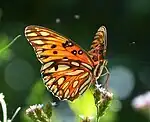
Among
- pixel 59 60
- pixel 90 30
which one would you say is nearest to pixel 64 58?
pixel 59 60

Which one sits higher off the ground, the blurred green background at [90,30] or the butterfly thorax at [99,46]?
the butterfly thorax at [99,46]

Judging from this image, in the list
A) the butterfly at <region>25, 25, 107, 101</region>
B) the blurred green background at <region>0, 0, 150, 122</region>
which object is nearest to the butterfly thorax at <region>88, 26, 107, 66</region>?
the butterfly at <region>25, 25, 107, 101</region>

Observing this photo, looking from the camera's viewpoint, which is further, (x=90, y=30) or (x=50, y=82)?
(x=90, y=30)

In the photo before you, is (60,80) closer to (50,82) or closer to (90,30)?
(50,82)

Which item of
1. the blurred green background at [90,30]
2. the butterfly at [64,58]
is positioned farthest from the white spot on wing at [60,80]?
the blurred green background at [90,30]

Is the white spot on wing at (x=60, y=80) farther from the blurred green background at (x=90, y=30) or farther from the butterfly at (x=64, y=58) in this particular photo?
the blurred green background at (x=90, y=30)

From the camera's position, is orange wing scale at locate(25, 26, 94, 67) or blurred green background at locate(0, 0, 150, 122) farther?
blurred green background at locate(0, 0, 150, 122)

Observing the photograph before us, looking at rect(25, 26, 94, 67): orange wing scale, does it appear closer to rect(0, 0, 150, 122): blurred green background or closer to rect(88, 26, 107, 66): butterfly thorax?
rect(88, 26, 107, 66): butterfly thorax
